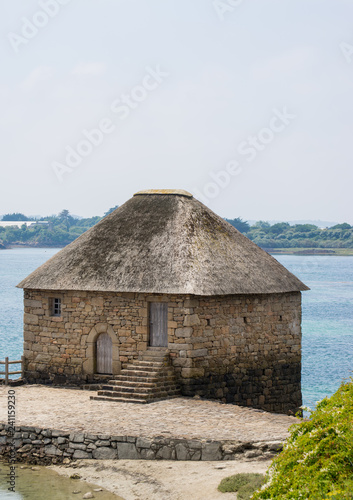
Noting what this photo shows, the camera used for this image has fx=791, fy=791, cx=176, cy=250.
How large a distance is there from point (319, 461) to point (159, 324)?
36.7ft

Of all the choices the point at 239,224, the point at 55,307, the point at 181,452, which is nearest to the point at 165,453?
the point at 181,452

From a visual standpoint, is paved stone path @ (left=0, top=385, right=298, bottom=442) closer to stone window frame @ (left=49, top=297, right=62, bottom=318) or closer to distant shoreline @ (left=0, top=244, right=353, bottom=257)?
stone window frame @ (left=49, top=297, right=62, bottom=318)

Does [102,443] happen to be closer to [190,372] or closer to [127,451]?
[127,451]

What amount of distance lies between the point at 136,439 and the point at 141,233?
756 centimetres

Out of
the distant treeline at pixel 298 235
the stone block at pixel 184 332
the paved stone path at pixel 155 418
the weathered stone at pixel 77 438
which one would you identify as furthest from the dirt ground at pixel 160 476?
the distant treeline at pixel 298 235

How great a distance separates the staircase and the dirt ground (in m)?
3.52

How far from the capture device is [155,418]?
1741 centimetres

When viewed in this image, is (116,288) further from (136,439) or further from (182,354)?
(136,439)

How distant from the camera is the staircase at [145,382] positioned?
19.4 meters

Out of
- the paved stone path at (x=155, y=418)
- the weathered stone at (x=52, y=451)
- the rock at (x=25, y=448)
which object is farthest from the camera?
the rock at (x=25, y=448)

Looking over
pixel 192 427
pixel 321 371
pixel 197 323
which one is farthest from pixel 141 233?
pixel 321 371

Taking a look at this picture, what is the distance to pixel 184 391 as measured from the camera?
20.0m

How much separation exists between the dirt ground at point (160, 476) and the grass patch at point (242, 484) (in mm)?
147

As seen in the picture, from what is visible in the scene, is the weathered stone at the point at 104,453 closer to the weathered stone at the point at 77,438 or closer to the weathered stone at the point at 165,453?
the weathered stone at the point at 77,438
